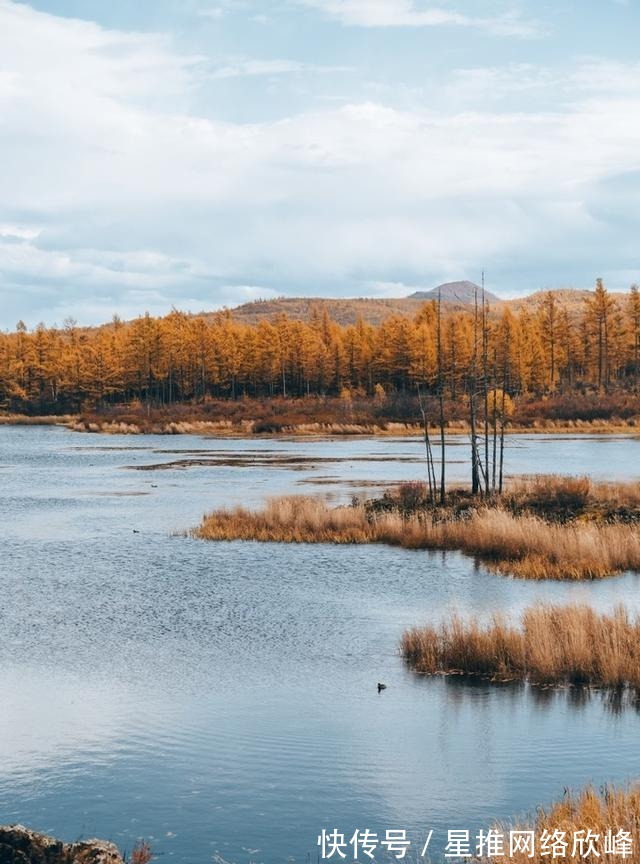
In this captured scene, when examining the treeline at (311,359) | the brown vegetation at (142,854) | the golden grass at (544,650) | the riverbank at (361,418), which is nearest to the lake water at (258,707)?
the brown vegetation at (142,854)

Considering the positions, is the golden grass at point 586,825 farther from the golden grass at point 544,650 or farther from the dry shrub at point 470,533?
the dry shrub at point 470,533

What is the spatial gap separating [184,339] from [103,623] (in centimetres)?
11925

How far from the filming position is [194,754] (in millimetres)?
14742

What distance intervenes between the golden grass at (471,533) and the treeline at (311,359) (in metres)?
84.6

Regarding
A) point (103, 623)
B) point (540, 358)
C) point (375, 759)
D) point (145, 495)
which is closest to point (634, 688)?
point (375, 759)

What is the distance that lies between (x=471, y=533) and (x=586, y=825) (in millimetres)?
22189

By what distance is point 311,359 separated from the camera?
135m

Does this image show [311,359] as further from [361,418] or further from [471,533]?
[471,533]

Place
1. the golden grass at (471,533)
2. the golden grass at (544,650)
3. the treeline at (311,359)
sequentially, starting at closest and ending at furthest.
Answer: the golden grass at (544,650)
the golden grass at (471,533)
the treeline at (311,359)

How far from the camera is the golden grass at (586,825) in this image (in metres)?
9.49

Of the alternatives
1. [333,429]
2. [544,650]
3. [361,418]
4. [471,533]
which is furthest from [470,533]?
[361,418]

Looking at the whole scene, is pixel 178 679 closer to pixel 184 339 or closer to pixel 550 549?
pixel 550 549

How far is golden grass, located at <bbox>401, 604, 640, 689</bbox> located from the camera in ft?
56.7

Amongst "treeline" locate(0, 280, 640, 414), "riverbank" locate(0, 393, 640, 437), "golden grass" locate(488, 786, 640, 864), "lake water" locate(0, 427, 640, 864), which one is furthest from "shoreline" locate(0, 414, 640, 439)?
"golden grass" locate(488, 786, 640, 864)
